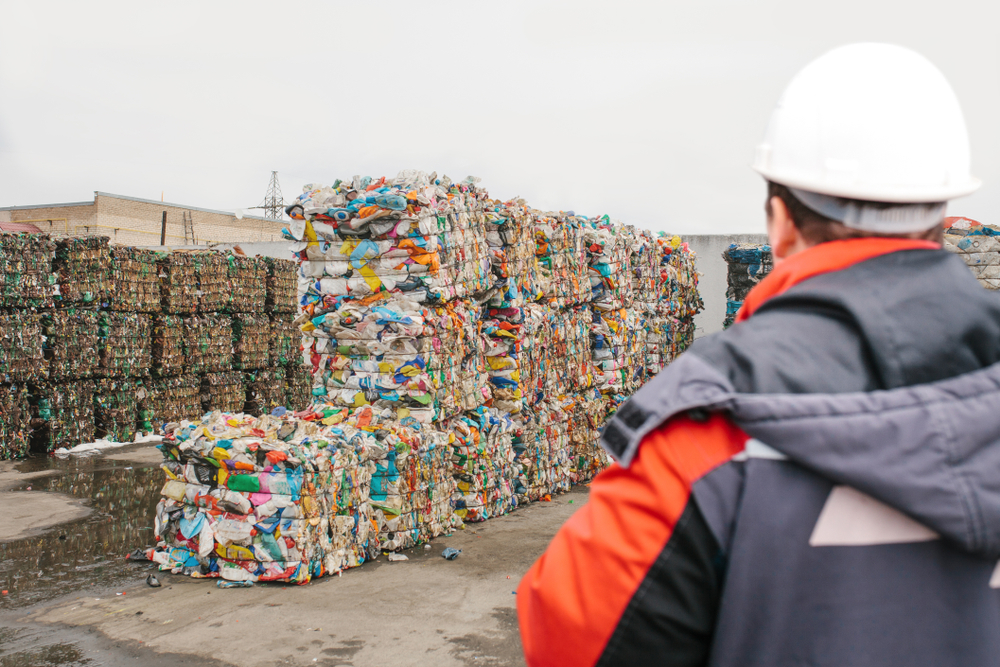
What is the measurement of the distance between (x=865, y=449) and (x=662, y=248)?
10713 millimetres

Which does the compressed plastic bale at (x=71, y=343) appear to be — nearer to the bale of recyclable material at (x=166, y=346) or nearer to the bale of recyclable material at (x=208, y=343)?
the bale of recyclable material at (x=166, y=346)

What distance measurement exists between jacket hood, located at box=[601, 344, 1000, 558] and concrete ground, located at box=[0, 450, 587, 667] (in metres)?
3.39

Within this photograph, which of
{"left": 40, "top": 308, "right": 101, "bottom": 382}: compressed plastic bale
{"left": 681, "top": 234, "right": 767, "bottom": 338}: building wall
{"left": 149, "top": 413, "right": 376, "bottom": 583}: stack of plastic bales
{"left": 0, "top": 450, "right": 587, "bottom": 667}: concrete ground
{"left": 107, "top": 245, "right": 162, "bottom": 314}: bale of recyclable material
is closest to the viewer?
{"left": 0, "top": 450, "right": 587, "bottom": 667}: concrete ground

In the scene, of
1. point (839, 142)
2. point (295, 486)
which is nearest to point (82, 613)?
point (295, 486)

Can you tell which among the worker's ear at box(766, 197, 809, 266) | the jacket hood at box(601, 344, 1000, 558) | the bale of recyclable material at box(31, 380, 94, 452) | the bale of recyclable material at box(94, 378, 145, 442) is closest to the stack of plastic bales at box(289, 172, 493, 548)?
the worker's ear at box(766, 197, 809, 266)

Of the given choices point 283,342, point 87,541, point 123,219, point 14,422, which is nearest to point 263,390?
point 283,342

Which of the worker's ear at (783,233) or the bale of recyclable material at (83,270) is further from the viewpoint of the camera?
the bale of recyclable material at (83,270)

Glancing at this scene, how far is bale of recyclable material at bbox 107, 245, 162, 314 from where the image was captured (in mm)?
10820

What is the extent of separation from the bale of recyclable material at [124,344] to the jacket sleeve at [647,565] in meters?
11.1

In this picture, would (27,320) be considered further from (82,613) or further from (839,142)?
(839,142)

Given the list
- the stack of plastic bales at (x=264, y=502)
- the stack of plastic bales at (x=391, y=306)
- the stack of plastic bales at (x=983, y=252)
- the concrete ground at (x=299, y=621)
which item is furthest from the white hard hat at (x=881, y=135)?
the stack of plastic bales at (x=983, y=252)

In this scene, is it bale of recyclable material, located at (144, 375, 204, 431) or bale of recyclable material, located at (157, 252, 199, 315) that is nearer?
bale of recyclable material, located at (144, 375, 204, 431)

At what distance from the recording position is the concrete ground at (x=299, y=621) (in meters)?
4.02

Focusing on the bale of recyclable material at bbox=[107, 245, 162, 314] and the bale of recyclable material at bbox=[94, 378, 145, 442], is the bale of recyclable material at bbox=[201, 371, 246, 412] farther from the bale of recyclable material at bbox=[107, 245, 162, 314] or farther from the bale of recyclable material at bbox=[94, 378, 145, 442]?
the bale of recyclable material at bbox=[107, 245, 162, 314]
